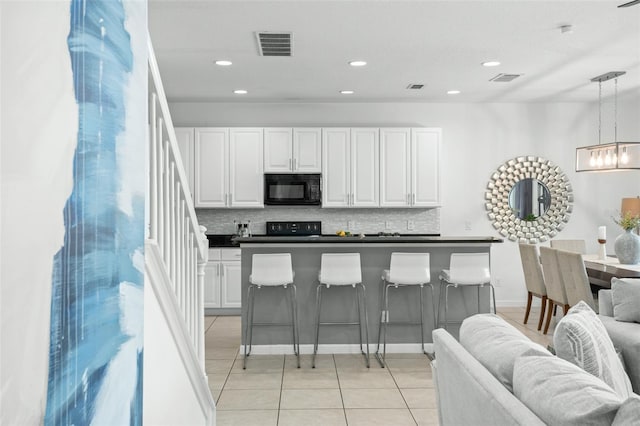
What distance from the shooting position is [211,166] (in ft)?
22.4

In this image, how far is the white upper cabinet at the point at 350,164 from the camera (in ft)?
22.6

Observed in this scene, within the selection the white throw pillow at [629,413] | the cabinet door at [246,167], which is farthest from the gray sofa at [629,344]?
the cabinet door at [246,167]

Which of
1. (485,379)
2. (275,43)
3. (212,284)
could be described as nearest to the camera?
(485,379)

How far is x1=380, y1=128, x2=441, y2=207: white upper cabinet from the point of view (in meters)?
6.88

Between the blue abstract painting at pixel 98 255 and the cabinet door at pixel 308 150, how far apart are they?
5.45 metres

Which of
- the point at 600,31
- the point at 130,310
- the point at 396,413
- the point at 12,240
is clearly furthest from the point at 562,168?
the point at 12,240

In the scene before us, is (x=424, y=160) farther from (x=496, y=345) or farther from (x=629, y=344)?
(x=496, y=345)

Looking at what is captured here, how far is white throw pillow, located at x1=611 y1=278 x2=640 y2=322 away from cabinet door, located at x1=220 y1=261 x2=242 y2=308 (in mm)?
4444

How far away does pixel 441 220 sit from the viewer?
724 centimetres

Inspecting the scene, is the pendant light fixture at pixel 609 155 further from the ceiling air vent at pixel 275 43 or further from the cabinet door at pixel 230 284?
the cabinet door at pixel 230 284

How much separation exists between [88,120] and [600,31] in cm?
429

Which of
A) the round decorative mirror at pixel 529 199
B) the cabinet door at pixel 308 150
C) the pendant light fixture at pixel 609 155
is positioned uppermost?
the cabinet door at pixel 308 150

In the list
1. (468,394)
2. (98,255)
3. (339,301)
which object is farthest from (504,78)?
(98,255)

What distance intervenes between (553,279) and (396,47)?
9.15ft
